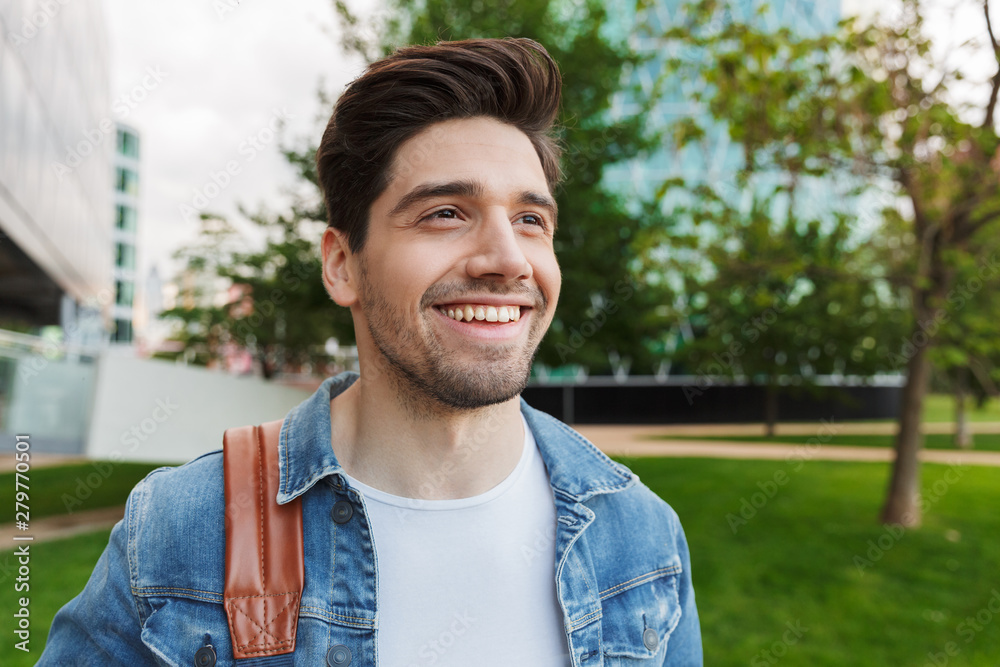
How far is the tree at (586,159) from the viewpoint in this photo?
31.1 ft

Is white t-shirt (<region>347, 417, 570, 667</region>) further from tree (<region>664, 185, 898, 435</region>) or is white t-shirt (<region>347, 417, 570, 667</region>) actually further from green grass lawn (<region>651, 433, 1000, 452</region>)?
green grass lawn (<region>651, 433, 1000, 452</region>)

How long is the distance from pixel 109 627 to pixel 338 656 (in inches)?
20.8

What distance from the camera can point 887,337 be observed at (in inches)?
499

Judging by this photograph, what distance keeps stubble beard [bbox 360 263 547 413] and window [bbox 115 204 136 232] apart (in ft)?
163

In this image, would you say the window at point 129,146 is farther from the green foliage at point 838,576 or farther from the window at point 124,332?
the green foliage at point 838,576

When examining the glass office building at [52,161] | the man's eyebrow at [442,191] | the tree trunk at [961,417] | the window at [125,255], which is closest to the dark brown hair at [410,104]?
the man's eyebrow at [442,191]

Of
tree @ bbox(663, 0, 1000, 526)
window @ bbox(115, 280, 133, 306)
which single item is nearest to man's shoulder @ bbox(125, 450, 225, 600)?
tree @ bbox(663, 0, 1000, 526)

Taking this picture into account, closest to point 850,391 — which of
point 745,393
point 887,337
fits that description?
point 745,393

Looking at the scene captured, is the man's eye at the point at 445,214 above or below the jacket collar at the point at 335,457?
above

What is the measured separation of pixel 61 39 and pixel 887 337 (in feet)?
53.0

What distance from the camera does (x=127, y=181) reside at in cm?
4838

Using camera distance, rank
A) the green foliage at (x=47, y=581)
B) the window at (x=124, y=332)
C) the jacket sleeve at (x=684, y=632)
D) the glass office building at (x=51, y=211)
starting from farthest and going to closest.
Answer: the window at (x=124, y=332), the glass office building at (x=51, y=211), the green foliage at (x=47, y=581), the jacket sleeve at (x=684, y=632)

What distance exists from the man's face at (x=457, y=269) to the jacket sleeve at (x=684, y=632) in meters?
0.77

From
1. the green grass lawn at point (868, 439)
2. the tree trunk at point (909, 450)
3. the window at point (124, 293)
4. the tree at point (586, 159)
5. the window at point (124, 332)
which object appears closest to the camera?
the tree trunk at point (909, 450)
